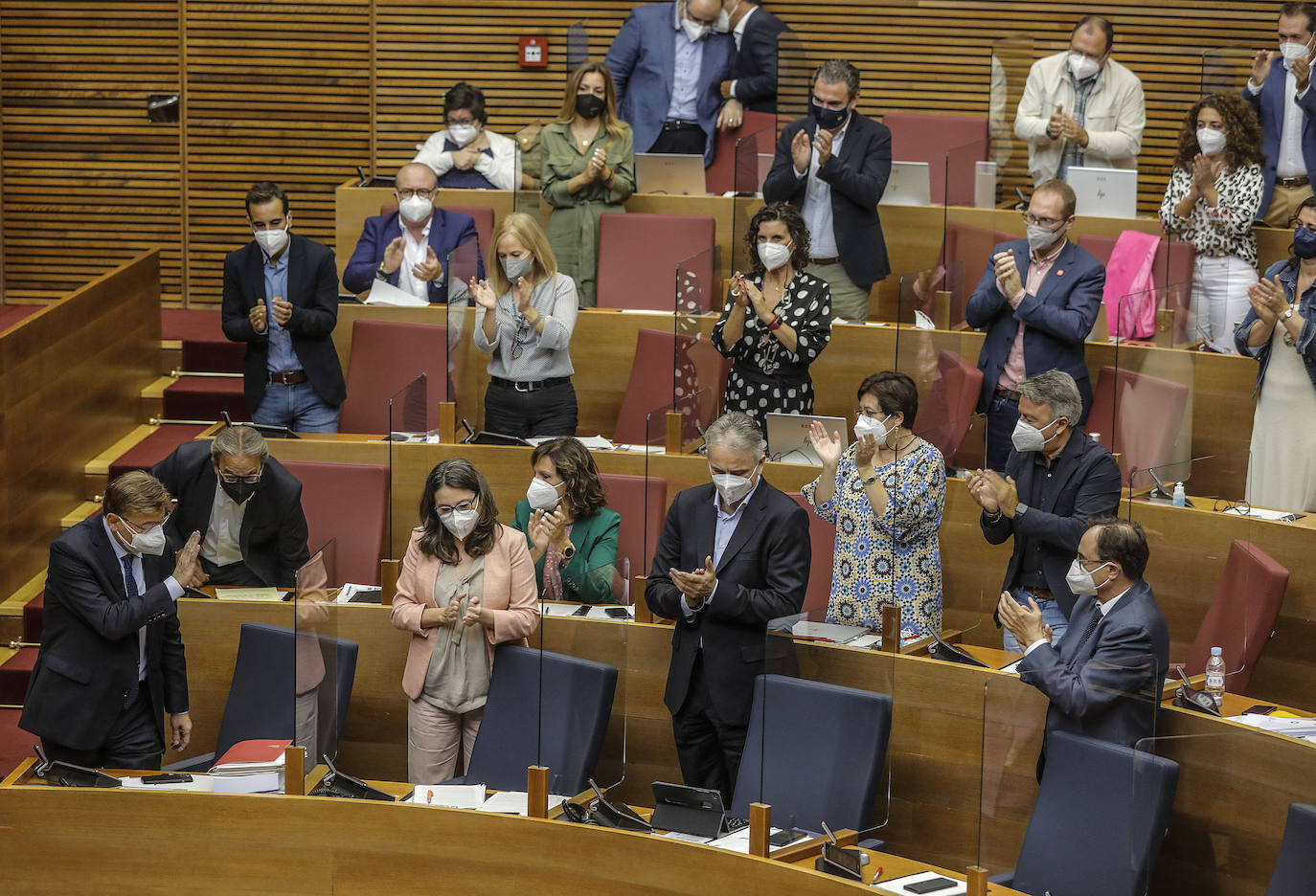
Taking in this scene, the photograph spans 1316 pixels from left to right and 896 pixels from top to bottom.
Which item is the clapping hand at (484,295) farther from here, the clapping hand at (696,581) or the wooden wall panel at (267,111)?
the wooden wall panel at (267,111)

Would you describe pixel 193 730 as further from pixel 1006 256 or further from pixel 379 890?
pixel 1006 256

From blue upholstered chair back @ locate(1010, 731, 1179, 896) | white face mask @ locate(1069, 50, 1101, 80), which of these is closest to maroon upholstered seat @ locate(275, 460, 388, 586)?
blue upholstered chair back @ locate(1010, 731, 1179, 896)

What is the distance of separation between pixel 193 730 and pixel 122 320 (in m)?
2.59

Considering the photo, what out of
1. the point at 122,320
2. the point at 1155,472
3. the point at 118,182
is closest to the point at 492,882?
the point at 1155,472

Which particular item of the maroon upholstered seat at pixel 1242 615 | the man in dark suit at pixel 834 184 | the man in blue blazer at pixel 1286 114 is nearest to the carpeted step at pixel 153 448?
the man in dark suit at pixel 834 184

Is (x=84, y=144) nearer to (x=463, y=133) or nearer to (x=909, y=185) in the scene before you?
(x=463, y=133)

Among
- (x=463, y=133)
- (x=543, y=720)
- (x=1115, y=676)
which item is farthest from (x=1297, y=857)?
(x=463, y=133)

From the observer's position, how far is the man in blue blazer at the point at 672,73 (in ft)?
22.3

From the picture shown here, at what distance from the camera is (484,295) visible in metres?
5.09

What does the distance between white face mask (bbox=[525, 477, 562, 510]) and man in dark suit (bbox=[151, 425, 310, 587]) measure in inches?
25.9

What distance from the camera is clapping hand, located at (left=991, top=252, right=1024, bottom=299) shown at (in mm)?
4895

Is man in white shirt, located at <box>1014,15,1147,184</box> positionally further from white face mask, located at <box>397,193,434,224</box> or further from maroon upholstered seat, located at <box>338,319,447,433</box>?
maroon upholstered seat, located at <box>338,319,447,433</box>

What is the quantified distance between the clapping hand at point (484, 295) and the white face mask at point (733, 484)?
1.36 metres

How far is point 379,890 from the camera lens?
12.4 ft
